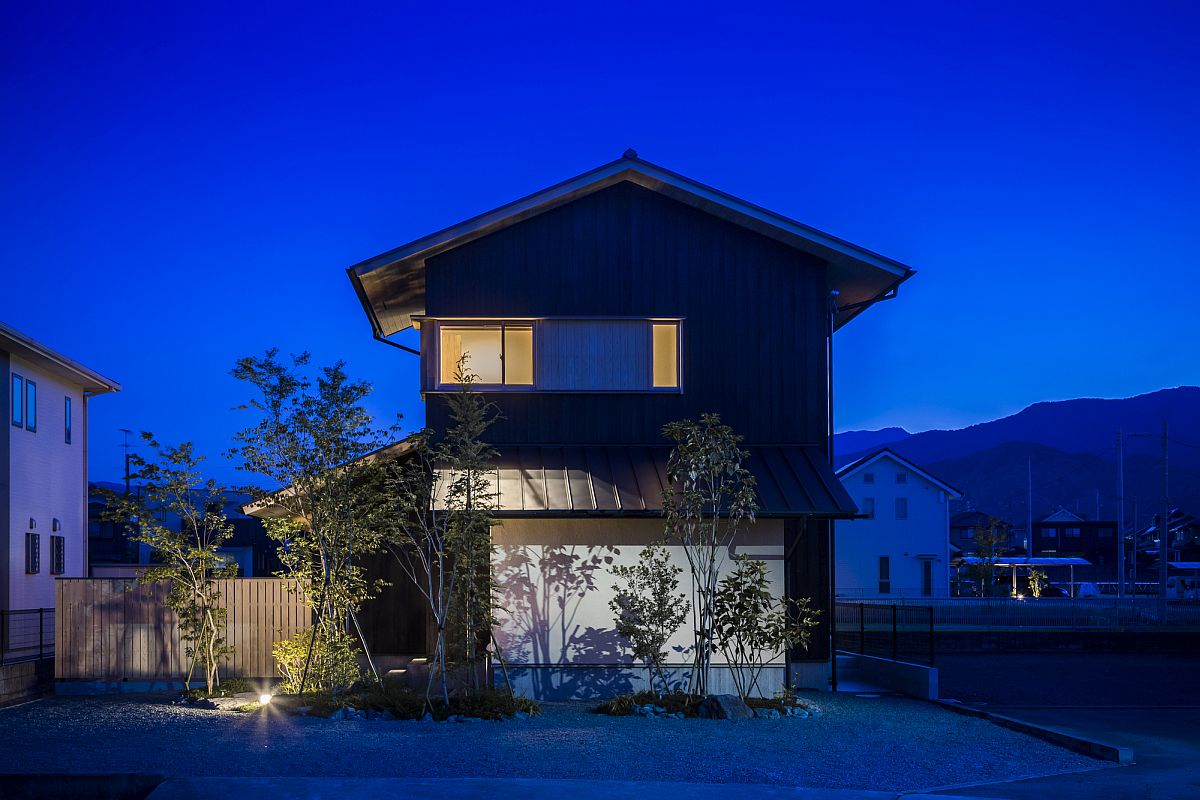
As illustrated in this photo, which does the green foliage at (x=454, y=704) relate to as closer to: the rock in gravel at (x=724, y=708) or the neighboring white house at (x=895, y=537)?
the rock in gravel at (x=724, y=708)

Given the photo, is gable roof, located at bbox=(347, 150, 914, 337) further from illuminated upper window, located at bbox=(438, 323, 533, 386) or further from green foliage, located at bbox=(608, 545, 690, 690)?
green foliage, located at bbox=(608, 545, 690, 690)

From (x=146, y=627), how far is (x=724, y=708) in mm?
9215

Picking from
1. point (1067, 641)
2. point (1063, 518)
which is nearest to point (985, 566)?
point (1067, 641)

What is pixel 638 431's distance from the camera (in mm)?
18125

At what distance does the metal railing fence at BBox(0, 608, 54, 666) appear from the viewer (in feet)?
60.3

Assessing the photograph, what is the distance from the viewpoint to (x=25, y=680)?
17.0m

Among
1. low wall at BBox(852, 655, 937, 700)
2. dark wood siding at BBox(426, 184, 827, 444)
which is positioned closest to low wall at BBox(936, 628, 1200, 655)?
low wall at BBox(852, 655, 937, 700)

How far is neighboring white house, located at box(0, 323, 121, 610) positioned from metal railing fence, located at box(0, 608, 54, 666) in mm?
4169

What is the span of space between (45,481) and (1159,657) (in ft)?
88.3

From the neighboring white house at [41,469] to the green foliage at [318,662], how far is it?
11.3 meters

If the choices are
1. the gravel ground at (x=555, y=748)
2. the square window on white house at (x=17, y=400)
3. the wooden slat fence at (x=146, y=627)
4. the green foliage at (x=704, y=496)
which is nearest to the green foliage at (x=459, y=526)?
the gravel ground at (x=555, y=748)

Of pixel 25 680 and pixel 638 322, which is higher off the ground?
pixel 638 322

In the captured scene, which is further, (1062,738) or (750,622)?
(750,622)

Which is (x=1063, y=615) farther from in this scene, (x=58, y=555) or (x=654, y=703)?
(x=58, y=555)
